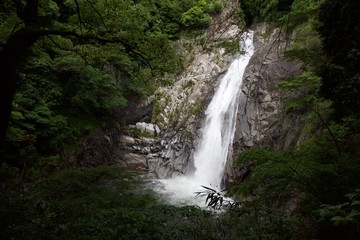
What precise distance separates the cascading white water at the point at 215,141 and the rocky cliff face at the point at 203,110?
458 mm

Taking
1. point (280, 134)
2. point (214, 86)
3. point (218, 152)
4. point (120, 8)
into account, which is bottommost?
point (218, 152)

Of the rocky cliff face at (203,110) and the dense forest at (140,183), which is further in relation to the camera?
the rocky cliff face at (203,110)

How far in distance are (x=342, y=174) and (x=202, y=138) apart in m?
11.2

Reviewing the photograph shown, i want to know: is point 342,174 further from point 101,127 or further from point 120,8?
point 101,127

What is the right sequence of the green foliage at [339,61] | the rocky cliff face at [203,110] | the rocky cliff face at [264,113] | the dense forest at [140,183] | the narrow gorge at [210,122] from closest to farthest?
the dense forest at [140,183] → the green foliage at [339,61] → the rocky cliff face at [264,113] → the rocky cliff face at [203,110] → the narrow gorge at [210,122]

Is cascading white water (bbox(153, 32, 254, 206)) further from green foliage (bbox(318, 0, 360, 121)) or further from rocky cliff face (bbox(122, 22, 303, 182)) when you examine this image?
green foliage (bbox(318, 0, 360, 121))

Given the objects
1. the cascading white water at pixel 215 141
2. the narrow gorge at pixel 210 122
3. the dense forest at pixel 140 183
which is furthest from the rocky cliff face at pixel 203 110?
the dense forest at pixel 140 183

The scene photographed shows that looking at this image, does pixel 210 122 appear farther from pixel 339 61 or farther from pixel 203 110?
pixel 339 61

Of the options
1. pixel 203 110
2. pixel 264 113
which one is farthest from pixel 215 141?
pixel 264 113

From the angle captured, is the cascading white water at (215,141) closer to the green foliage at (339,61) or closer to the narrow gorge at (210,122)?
the narrow gorge at (210,122)

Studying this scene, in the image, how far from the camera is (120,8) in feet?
22.7

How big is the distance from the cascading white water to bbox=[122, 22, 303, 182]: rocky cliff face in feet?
1.50

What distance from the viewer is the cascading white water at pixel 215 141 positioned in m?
13.0

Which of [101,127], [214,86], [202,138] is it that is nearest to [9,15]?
[101,127]
